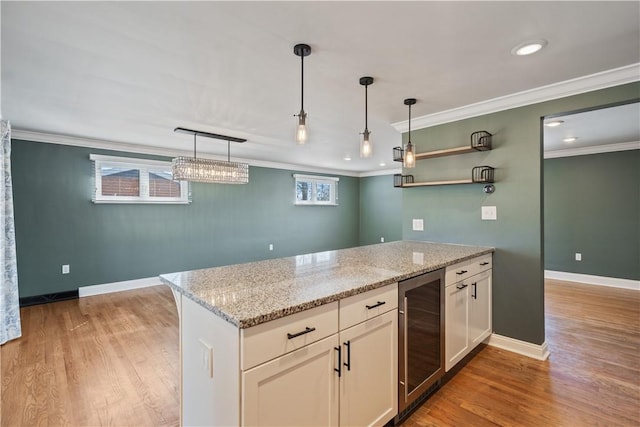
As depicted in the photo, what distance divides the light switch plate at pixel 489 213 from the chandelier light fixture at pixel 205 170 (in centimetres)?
275

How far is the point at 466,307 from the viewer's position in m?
2.37

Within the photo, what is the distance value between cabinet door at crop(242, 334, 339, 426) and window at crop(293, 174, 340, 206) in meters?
5.62

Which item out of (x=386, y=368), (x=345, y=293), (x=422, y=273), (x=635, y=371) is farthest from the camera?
(x=635, y=371)

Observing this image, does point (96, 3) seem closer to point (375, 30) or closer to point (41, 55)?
point (41, 55)

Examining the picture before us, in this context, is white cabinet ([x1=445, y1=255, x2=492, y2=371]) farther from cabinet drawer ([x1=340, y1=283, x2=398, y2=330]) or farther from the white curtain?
the white curtain

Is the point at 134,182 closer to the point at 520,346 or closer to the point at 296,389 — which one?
the point at 296,389

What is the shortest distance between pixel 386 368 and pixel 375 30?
1875 millimetres

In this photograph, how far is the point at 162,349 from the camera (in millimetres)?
2725

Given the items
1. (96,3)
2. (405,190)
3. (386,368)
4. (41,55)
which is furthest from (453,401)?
(41,55)

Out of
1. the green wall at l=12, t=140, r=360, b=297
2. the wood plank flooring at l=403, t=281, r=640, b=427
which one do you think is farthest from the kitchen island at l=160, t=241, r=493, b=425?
the green wall at l=12, t=140, r=360, b=297

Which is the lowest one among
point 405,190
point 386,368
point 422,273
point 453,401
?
point 453,401

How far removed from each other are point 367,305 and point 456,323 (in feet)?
3.64

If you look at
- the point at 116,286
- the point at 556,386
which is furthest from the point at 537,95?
the point at 116,286

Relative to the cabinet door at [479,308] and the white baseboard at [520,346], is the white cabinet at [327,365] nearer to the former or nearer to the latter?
the cabinet door at [479,308]
